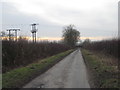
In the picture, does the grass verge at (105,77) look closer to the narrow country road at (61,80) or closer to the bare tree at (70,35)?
the narrow country road at (61,80)

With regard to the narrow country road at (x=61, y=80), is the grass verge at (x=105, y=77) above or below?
above

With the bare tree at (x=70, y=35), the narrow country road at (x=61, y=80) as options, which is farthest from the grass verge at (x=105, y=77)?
the bare tree at (x=70, y=35)

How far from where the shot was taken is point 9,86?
8.64 m

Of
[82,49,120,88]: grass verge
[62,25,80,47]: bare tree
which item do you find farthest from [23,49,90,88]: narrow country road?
[62,25,80,47]: bare tree

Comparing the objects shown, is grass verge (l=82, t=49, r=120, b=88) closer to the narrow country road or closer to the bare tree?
the narrow country road

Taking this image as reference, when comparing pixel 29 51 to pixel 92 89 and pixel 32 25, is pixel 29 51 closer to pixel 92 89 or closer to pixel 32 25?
pixel 92 89

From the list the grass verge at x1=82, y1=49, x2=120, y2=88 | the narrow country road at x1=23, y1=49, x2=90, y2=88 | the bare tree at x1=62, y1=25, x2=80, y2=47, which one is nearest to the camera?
the grass verge at x1=82, y1=49, x2=120, y2=88

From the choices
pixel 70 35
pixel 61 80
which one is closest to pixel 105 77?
pixel 61 80

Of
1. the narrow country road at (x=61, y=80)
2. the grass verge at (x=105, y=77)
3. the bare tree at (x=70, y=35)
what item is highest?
the bare tree at (x=70, y=35)

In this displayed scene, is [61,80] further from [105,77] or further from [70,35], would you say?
[70,35]

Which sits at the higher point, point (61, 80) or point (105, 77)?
point (105, 77)

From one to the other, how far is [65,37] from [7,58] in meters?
94.3

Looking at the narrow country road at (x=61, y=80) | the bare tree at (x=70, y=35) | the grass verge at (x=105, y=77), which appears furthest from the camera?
the bare tree at (x=70, y=35)

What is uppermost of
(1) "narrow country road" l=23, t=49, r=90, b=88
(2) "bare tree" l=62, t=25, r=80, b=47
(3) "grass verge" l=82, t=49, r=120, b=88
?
(2) "bare tree" l=62, t=25, r=80, b=47
